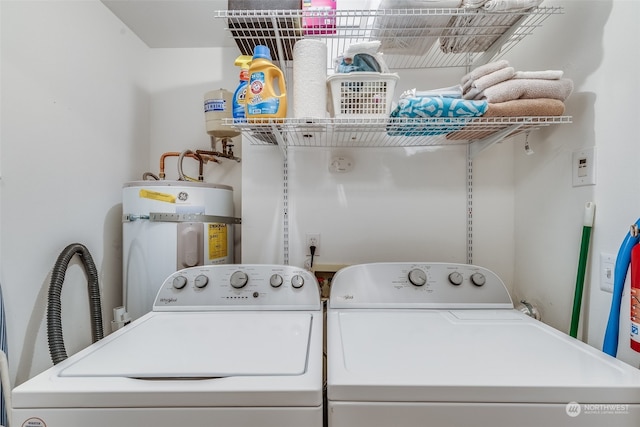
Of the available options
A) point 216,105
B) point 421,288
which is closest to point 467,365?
point 421,288

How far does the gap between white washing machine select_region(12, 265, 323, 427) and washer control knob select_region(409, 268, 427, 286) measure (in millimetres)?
476

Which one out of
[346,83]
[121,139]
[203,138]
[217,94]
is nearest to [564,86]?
[346,83]

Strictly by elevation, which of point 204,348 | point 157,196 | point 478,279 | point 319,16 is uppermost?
point 319,16

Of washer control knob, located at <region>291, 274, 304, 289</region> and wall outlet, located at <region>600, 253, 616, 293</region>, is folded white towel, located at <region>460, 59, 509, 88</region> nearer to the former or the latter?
wall outlet, located at <region>600, 253, 616, 293</region>

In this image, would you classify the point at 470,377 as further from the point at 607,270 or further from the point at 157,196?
the point at 157,196

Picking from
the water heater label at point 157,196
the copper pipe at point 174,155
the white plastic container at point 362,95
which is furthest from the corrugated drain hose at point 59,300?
the white plastic container at point 362,95

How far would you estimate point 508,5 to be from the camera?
1097mm

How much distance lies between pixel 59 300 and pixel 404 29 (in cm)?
176

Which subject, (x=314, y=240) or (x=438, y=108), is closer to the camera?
(x=438, y=108)

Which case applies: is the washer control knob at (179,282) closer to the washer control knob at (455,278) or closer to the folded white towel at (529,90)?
the washer control knob at (455,278)

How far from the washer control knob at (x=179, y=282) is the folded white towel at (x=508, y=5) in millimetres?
1523

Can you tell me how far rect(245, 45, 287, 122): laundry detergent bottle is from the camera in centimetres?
114

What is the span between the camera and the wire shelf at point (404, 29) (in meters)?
1.14

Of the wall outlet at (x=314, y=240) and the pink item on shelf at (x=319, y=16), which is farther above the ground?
the pink item on shelf at (x=319, y=16)
